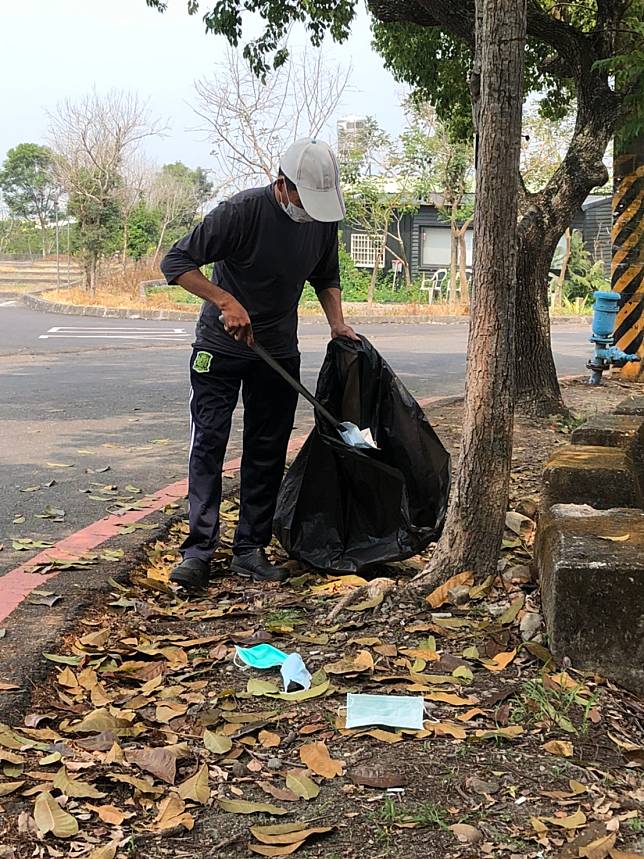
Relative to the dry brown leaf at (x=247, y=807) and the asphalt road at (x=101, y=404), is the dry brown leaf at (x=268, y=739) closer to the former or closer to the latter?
the dry brown leaf at (x=247, y=807)

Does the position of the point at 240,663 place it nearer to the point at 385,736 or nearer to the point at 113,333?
the point at 385,736

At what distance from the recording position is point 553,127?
27.3 meters

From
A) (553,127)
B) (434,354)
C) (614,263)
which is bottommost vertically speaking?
(434,354)

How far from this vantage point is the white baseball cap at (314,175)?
12.2 feet

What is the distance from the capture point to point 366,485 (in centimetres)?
407

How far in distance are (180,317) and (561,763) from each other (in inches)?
839

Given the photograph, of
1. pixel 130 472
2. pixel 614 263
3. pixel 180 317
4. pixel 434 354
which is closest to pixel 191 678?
pixel 130 472

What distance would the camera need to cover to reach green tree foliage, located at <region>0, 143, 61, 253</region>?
2005 inches

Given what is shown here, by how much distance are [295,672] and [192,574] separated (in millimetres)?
1005

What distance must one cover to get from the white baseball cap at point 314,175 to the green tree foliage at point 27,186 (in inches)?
1853

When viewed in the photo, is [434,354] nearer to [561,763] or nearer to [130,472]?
[130,472]

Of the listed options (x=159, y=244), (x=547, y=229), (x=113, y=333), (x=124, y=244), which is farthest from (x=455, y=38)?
(x=159, y=244)

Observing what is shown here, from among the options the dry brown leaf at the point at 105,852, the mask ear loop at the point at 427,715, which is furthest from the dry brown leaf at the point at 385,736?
the dry brown leaf at the point at 105,852

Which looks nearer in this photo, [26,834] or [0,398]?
[26,834]
